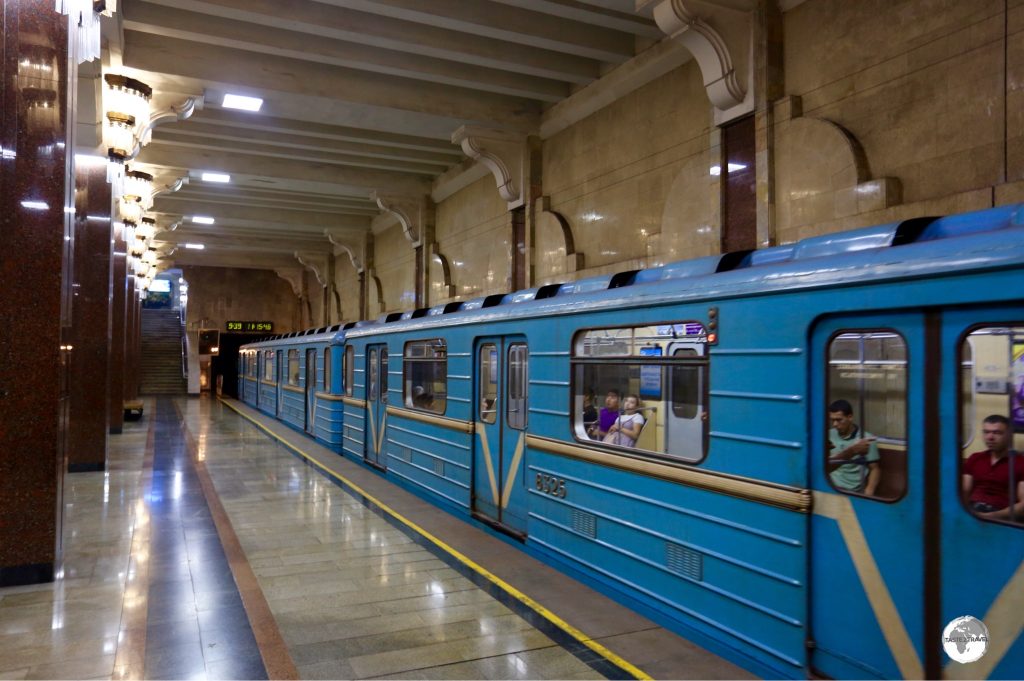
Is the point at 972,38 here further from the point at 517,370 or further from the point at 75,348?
the point at 75,348

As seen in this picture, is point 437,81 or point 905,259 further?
point 437,81

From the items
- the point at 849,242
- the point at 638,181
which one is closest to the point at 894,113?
the point at 849,242

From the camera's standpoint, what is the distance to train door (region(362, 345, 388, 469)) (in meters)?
11.0

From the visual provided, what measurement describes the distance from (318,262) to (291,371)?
39.1 feet

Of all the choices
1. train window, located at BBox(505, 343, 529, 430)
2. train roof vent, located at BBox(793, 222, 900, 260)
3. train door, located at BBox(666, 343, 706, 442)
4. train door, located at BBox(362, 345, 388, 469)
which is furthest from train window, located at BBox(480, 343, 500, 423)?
train roof vent, located at BBox(793, 222, 900, 260)

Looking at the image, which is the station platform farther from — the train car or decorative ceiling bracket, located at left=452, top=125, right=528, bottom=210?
decorative ceiling bracket, located at left=452, top=125, right=528, bottom=210

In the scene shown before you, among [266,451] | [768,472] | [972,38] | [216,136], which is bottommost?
[266,451]

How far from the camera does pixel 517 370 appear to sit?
272 inches

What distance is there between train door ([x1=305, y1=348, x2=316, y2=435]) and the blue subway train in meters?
10.1

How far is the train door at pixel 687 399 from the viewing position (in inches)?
176

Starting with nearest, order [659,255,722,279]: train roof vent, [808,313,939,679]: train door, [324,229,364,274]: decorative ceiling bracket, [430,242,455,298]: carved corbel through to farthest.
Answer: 1. [808,313,939,679]: train door
2. [659,255,722,279]: train roof vent
3. [430,242,455,298]: carved corbel
4. [324,229,364,274]: decorative ceiling bracket

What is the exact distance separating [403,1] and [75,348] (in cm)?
746

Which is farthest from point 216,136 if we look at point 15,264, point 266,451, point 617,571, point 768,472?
point 768,472

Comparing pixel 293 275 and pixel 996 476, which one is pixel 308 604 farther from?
pixel 293 275
